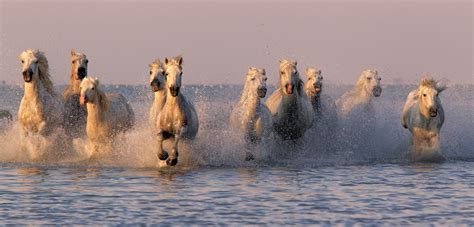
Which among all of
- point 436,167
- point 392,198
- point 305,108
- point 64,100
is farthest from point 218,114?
point 392,198

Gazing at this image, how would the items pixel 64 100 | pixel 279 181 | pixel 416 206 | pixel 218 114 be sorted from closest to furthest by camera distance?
pixel 416 206
pixel 279 181
pixel 64 100
pixel 218 114

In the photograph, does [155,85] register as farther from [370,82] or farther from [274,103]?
[370,82]

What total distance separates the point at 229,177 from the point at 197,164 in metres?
1.74

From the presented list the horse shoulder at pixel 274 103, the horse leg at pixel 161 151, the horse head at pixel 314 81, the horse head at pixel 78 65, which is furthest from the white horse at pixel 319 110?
the horse leg at pixel 161 151

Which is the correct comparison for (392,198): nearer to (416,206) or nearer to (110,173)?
(416,206)

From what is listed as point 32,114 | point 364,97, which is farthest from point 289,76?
point 364,97

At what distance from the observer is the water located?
1373 cm

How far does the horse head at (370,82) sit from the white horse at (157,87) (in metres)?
6.50

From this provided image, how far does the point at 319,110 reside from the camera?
23578 mm

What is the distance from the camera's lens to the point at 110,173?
18.4 m

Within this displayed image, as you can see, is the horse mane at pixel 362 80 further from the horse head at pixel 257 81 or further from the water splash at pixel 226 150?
the horse head at pixel 257 81

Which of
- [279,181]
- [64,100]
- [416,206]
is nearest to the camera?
[416,206]

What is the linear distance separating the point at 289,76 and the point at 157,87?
103 inches

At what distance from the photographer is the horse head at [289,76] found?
2064cm
